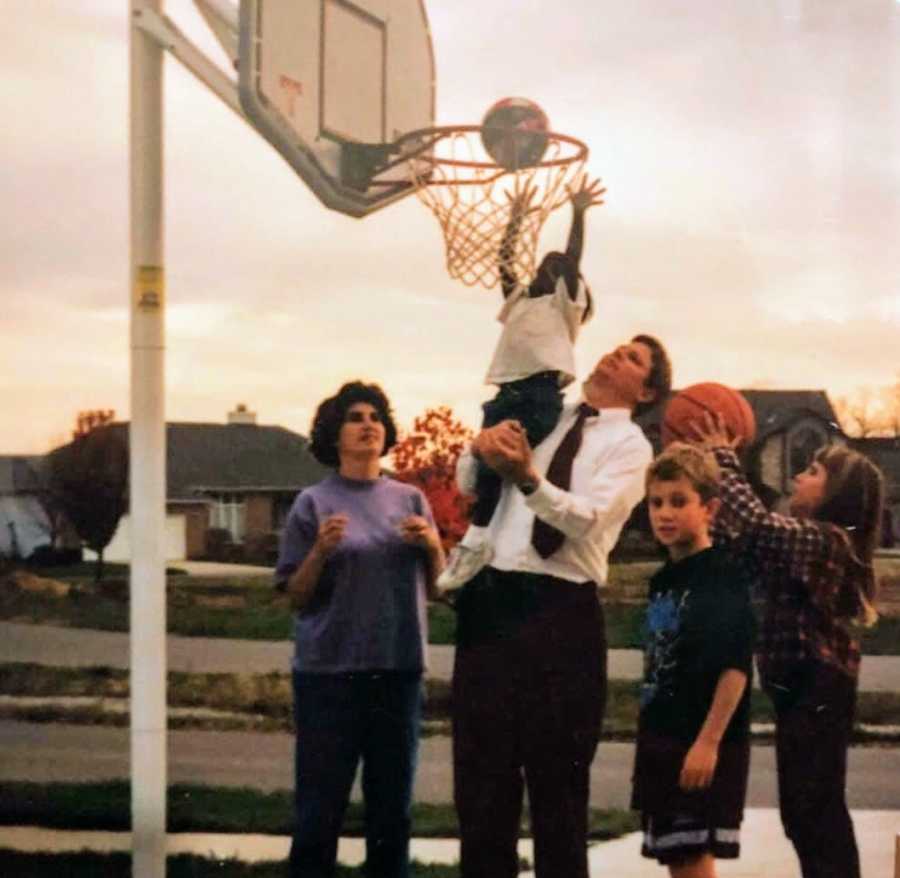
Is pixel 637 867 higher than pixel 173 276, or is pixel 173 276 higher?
pixel 173 276

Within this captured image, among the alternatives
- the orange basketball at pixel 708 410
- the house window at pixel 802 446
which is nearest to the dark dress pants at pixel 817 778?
the house window at pixel 802 446

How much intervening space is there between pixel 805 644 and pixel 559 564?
0.60m

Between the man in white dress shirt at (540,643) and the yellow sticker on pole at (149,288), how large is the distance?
2.56 ft

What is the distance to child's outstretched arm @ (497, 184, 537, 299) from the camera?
122 inches

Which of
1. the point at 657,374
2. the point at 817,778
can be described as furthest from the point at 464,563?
the point at 817,778

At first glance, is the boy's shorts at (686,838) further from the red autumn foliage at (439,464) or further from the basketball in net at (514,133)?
the basketball in net at (514,133)

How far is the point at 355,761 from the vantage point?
323 centimetres

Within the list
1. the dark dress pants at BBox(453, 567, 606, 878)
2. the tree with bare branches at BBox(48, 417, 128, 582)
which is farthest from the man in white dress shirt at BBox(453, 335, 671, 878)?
the tree with bare branches at BBox(48, 417, 128, 582)

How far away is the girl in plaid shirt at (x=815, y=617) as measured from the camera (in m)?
3.18

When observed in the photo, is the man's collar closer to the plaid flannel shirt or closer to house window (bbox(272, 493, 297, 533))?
the plaid flannel shirt

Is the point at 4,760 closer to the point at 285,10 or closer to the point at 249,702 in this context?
the point at 249,702

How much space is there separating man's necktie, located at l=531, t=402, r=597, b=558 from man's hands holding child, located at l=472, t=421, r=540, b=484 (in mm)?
73

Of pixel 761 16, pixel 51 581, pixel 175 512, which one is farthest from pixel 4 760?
pixel 761 16

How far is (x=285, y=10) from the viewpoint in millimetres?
3076
